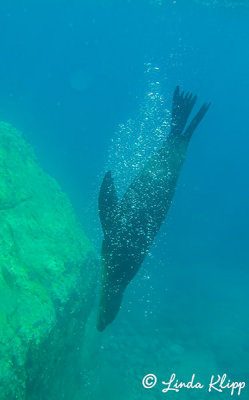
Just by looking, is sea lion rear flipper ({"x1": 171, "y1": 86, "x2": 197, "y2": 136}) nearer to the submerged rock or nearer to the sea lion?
the sea lion

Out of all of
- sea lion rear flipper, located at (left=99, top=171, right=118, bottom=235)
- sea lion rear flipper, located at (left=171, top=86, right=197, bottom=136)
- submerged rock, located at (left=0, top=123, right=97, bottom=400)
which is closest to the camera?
submerged rock, located at (left=0, top=123, right=97, bottom=400)

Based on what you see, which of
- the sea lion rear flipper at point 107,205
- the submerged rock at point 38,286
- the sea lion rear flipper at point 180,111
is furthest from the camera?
the sea lion rear flipper at point 180,111

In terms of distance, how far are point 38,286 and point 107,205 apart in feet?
7.00

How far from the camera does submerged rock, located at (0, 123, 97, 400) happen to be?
13.5ft

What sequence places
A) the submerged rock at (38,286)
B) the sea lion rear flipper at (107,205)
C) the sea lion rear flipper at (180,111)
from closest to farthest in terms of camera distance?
1. the submerged rock at (38,286)
2. the sea lion rear flipper at (107,205)
3. the sea lion rear flipper at (180,111)

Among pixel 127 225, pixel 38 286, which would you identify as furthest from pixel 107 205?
pixel 38 286

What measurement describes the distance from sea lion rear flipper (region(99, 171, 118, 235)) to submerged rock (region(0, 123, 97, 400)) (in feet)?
6.02

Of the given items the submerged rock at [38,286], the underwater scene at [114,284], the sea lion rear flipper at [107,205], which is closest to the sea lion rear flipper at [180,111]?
the underwater scene at [114,284]

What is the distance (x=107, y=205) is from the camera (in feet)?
14.0

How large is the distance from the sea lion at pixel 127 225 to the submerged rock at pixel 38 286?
1133 mm

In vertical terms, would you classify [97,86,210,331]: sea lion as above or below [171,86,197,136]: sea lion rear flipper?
below

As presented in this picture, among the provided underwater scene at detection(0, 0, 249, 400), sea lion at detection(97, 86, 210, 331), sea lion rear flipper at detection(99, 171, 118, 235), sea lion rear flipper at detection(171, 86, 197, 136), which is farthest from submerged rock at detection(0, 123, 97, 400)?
sea lion rear flipper at detection(171, 86, 197, 136)

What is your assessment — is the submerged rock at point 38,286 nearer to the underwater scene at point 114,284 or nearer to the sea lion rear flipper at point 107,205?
the underwater scene at point 114,284

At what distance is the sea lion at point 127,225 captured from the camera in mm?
4207
